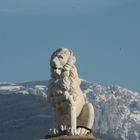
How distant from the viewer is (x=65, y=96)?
16828 millimetres

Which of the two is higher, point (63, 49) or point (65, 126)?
point (63, 49)

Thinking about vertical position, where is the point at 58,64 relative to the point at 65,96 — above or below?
above

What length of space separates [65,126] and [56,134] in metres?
0.34

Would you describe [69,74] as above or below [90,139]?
above

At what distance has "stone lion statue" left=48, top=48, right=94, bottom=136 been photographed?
16.6m

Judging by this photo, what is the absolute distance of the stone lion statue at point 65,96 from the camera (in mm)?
16625

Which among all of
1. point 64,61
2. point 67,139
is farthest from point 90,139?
point 64,61

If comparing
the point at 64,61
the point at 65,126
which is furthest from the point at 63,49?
the point at 65,126

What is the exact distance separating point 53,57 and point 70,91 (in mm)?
683

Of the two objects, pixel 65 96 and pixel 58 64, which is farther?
pixel 65 96

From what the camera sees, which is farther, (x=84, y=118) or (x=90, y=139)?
(x=84, y=118)

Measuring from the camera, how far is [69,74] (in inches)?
661

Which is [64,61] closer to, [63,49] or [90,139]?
[63,49]

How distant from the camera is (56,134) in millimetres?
16547
